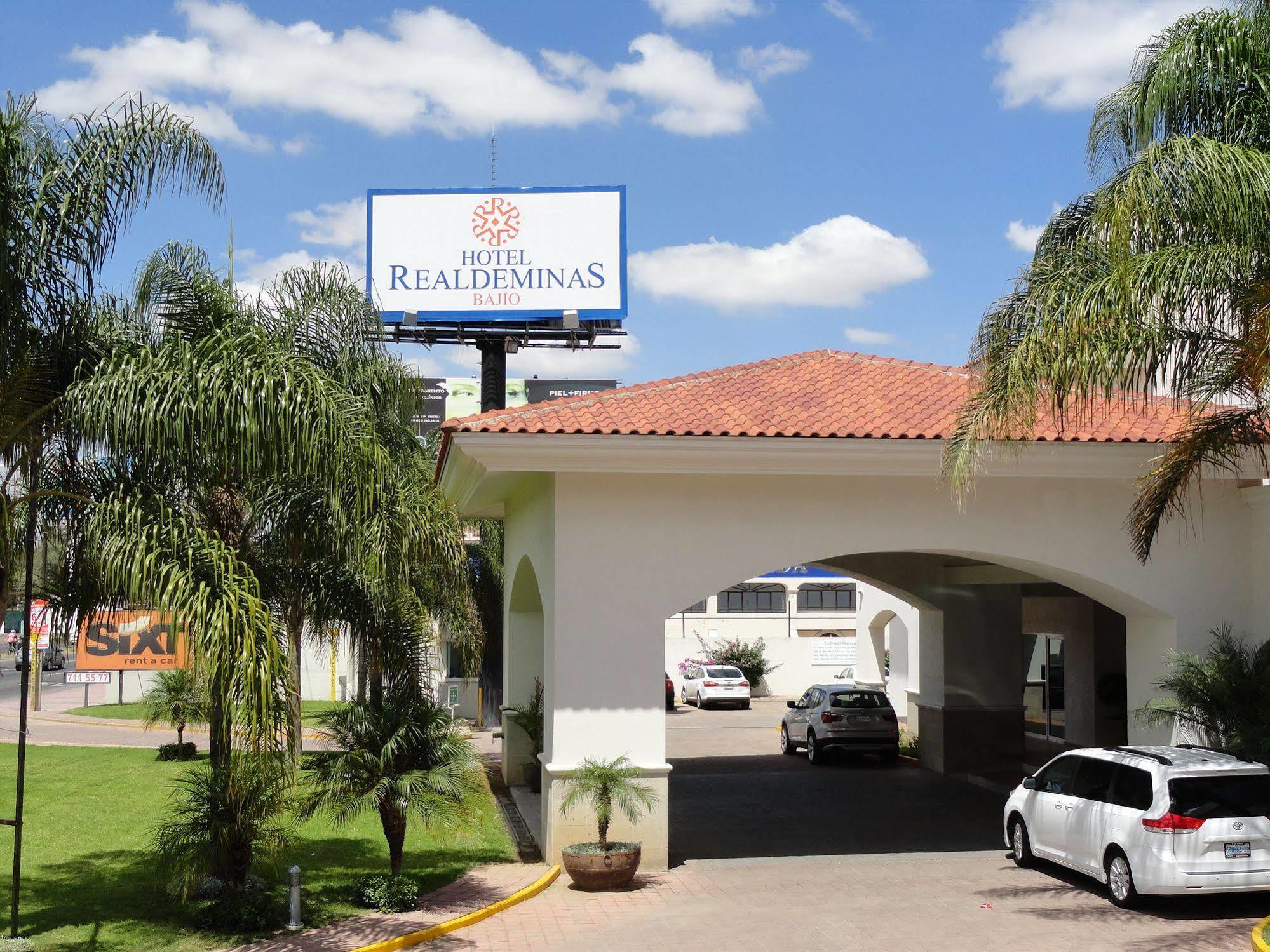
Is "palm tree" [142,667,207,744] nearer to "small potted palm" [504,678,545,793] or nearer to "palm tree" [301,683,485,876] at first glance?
"small potted palm" [504,678,545,793]

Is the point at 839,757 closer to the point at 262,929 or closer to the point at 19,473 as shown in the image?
the point at 262,929

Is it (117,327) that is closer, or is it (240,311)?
(117,327)

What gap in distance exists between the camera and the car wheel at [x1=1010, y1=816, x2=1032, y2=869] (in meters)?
14.0

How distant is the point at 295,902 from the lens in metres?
11.1

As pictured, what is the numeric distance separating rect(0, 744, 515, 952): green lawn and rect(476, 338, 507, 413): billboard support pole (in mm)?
12822

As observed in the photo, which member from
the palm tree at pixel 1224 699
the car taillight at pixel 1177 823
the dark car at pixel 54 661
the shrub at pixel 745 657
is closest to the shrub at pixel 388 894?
the car taillight at pixel 1177 823

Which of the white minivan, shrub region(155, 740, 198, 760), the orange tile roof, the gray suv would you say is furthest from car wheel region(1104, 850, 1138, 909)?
shrub region(155, 740, 198, 760)

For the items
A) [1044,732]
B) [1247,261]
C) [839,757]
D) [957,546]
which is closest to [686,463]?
[957,546]

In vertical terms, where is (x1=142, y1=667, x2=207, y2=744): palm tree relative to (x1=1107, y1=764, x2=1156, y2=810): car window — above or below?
below

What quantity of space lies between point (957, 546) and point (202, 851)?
8.76 m

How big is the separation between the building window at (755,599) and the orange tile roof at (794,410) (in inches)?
1469

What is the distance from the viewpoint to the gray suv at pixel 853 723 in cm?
2486

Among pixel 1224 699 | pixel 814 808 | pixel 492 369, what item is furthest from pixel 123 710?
pixel 1224 699

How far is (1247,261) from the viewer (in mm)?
11289
